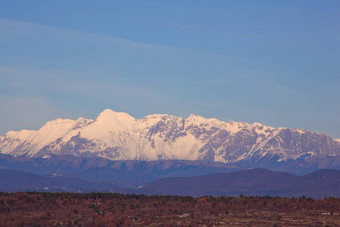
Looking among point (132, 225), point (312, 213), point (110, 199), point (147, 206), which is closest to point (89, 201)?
point (110, 199)

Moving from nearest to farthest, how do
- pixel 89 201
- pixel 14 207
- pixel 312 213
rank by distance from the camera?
pixel 312 213, pixel 14 207, pixel 89 201

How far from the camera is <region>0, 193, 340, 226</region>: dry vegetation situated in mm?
88312

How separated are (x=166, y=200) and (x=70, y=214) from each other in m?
23.5

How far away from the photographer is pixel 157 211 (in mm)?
102250

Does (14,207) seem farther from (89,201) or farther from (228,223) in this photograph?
(228,223)

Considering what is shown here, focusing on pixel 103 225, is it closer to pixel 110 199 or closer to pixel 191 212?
pixel 191 212

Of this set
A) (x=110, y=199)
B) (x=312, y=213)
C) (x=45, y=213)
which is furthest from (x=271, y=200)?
(x=45, y=213)

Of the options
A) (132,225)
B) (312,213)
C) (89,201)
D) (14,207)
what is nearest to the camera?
(132,225)

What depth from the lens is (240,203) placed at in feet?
363

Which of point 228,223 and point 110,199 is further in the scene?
point 110,199

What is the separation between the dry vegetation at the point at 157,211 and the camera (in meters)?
88.3

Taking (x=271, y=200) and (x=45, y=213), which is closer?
(x=45, y=213)

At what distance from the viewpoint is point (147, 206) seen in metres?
110

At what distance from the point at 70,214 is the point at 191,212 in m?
19.5
